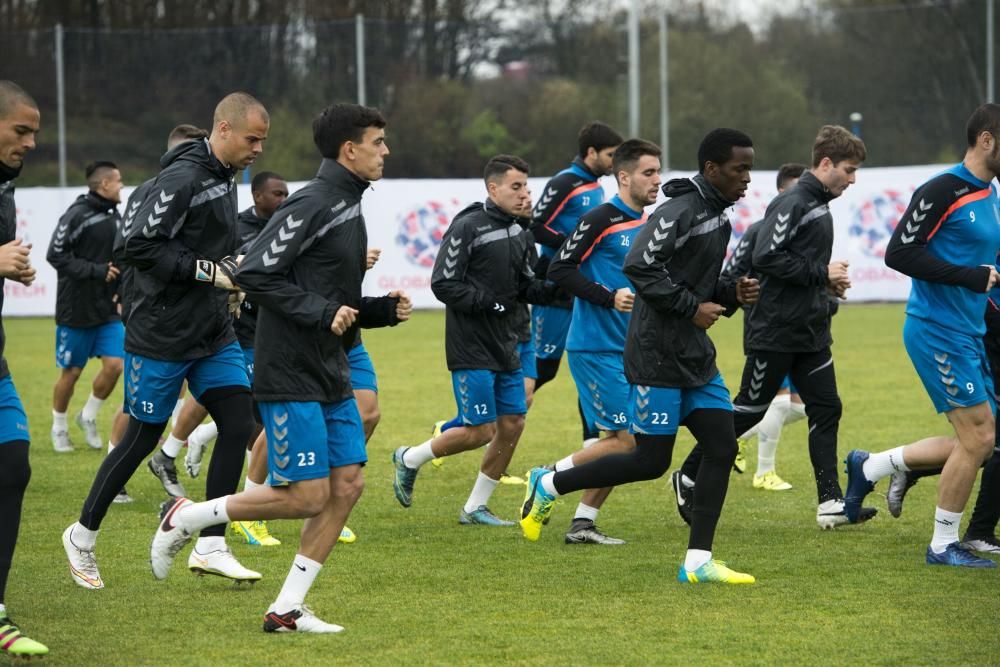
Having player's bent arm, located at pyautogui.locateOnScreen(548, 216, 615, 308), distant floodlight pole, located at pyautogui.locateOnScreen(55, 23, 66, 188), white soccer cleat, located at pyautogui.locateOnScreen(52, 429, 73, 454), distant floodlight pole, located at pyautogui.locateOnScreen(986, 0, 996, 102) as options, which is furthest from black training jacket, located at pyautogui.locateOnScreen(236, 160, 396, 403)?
distant floodlight pole, located at pyautogui.locateOnScreen(986, 0, 996, 102)

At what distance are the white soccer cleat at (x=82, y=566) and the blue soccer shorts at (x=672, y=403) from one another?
2807mm

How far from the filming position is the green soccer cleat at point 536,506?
25.0ft

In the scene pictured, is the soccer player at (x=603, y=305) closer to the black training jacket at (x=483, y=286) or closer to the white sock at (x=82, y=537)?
the black training jacket at (x=483, y=286)

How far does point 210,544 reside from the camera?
21.5ft

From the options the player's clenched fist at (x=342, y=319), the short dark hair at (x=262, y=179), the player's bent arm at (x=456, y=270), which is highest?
the short dark hair at (x=262, y=179)

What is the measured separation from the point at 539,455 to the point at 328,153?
19.1ft

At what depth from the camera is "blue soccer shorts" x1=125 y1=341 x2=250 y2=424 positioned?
22.2ft

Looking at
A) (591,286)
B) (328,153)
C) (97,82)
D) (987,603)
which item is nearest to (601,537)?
(591,286)

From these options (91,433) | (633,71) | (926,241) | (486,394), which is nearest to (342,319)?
(486,394)

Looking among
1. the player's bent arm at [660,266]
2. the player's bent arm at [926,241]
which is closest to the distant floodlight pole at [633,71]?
the player's bent arm at [926,241]

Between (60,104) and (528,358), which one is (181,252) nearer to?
(528,358)

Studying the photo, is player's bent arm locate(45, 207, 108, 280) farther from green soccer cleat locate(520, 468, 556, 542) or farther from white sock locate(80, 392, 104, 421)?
green soccer cleat locate(520, 468, 556, 542)

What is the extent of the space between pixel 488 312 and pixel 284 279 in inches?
114

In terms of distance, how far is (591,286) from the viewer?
8.10 meters
